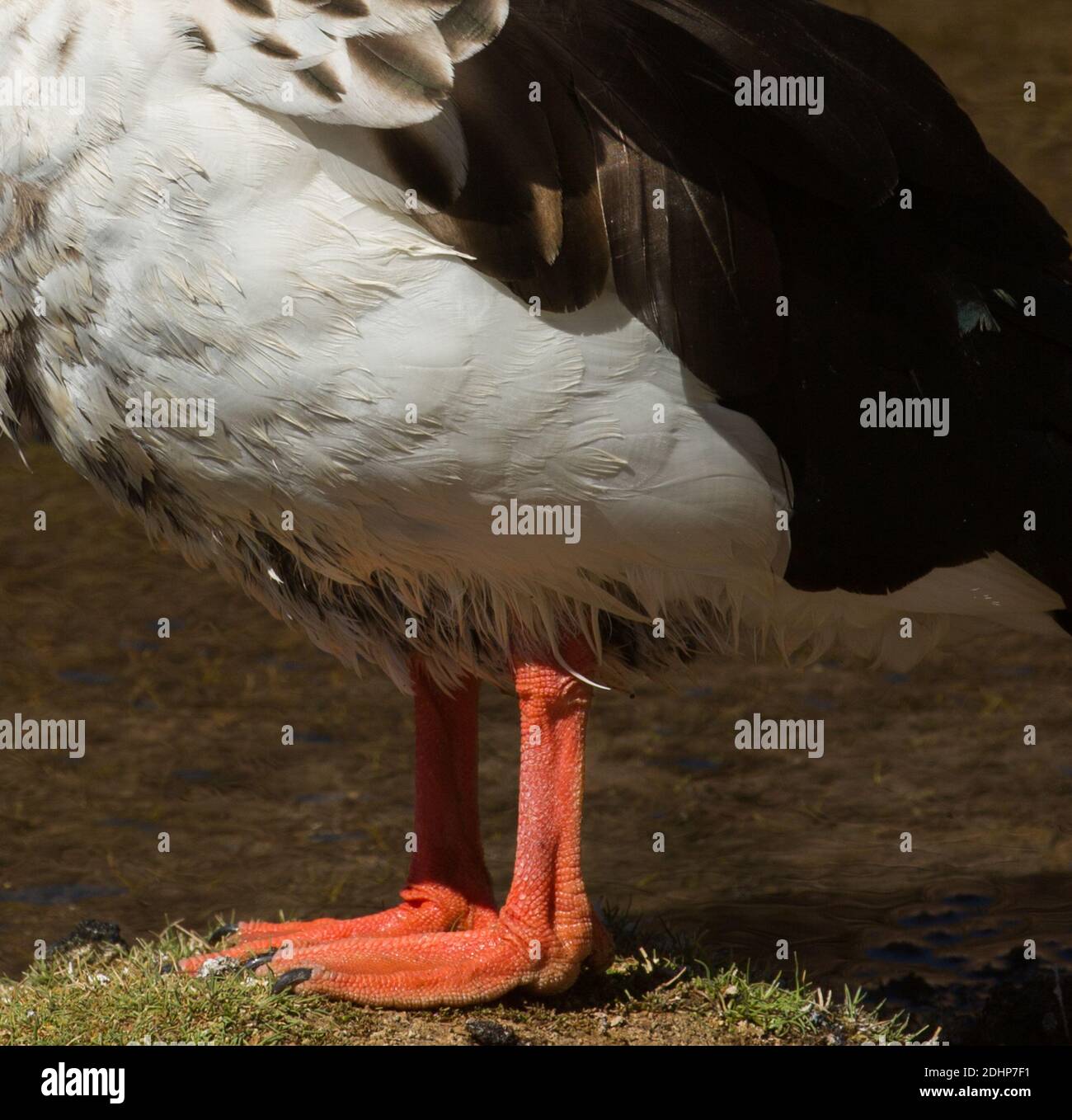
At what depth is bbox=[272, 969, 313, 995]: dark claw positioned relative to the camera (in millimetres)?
3738

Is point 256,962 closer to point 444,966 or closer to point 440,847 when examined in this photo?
point 444,966

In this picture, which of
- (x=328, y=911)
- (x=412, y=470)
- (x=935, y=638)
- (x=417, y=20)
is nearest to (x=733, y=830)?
(x=328, y=911)

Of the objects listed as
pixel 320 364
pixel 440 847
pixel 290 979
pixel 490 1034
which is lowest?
pixel 490 1034

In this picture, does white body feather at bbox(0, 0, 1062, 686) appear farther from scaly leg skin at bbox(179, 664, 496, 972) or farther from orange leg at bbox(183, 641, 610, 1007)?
scaly leg skin at bbox(179, 664, 496, 972)

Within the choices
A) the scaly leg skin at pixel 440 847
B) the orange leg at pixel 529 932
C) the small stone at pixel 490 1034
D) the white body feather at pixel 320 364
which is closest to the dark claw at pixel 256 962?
the orange leg at pixel 529 932

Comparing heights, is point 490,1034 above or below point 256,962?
below

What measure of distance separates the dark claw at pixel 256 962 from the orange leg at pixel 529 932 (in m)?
0.02

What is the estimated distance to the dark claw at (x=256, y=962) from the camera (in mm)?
3831

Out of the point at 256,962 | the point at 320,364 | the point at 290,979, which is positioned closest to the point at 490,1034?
the point at 290,979

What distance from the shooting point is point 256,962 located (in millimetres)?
3848

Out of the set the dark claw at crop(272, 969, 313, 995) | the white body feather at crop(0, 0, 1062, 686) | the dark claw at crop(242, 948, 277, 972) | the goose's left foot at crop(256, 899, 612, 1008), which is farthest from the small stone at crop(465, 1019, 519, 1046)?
the white body feather at crop(0, 0, 1062, 686)

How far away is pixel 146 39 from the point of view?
3244 millimetres

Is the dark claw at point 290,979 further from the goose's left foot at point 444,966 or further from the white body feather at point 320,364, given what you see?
the white body feather at point 320,364

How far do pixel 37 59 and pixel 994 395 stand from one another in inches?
80.5
